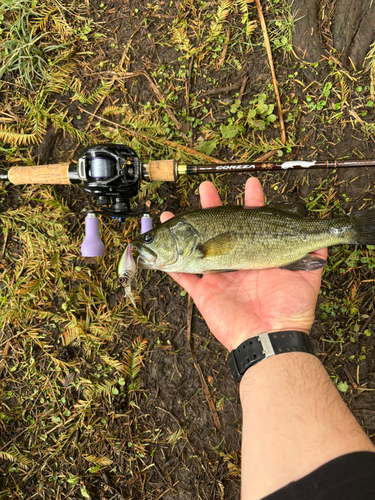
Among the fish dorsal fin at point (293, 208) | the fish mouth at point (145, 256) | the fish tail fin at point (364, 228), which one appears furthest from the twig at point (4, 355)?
the fish tail fin at point (364, 228)

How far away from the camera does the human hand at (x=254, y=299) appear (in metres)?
2.95

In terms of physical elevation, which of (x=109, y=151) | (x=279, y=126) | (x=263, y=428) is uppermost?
(x=279, y=126)

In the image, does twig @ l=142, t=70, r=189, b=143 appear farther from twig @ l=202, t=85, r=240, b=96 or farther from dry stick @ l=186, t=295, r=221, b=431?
dry stick @ l=186, t=295, r=221, b=431

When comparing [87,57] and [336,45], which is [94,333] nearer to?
[87,57]

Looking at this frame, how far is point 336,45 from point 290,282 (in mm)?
3175

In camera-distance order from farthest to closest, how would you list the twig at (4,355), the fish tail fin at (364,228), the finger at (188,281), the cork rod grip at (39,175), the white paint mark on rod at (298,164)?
1. the twig at (4,355)
2. the cork rod grip at (39,175)
3. the finger at (188,281)
4. the white paint mark on rod at (298,164)
5. the fish tail fin at (364,228)

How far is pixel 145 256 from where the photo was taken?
325 centimetres

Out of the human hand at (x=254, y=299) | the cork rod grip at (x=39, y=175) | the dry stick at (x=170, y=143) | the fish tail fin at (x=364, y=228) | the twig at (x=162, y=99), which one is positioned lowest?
the human hand at (x=254, y=299)

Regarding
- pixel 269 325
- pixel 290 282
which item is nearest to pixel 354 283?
pixel 290 282

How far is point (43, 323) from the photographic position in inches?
164

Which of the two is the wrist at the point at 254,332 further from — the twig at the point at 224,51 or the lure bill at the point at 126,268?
the twig at the point at 224,51

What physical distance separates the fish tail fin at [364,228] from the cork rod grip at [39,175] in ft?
10.3

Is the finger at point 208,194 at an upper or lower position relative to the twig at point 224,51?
lower

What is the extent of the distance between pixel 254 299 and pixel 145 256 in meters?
1.22
